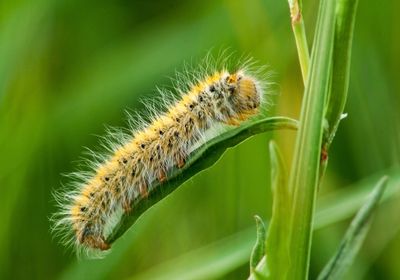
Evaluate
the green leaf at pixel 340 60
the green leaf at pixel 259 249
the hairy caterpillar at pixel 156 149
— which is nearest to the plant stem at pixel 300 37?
the green leaf at pixel 340 60

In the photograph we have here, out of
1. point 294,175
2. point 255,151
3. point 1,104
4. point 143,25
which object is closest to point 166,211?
point 255,151

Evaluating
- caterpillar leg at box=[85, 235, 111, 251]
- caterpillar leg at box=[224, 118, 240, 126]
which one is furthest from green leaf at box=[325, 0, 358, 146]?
caterpillar leg at box=[85, 235, 111, 251]

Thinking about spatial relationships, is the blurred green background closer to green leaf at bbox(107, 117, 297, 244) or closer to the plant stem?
green leaf at bbox(107, 117, 297, 244)

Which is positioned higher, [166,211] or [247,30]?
[247,30]

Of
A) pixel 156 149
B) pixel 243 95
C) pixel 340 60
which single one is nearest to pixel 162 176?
pixel 156 149

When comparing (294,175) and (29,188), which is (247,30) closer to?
(29,188)

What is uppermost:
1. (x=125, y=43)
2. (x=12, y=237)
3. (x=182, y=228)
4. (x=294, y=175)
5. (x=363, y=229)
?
(x=125, y=43)

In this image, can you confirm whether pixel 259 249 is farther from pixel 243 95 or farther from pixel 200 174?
pixel 200 174
